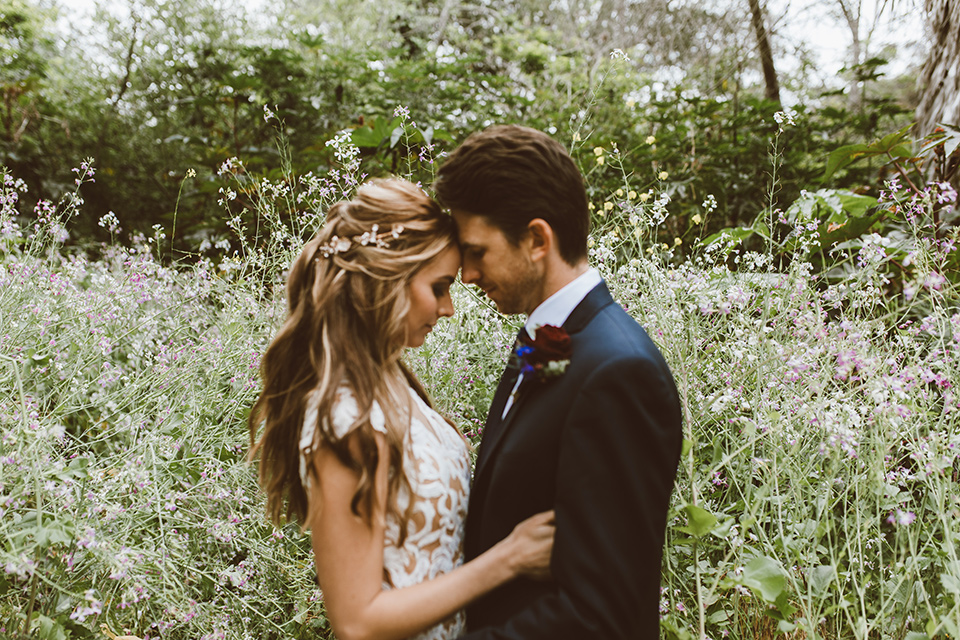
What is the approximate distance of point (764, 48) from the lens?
18.0ft

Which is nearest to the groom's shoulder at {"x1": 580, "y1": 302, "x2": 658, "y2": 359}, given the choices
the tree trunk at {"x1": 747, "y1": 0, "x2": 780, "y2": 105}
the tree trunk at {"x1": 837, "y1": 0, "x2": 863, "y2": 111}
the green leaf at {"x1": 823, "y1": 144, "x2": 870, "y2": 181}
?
the green leaf at {"x1": 823, "y1": 144, "x2": 870, "y2": 181}

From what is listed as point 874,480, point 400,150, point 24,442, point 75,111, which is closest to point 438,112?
point 400,150

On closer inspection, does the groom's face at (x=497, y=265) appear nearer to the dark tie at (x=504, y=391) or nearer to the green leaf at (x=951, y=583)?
the dark tie at (x=504, y=391)

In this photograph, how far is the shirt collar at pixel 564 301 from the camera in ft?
5.14

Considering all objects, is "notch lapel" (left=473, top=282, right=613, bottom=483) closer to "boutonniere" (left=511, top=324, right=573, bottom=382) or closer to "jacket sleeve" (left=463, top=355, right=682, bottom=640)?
"boutonniere" (left=511, top=324, right=573, bottom=382)

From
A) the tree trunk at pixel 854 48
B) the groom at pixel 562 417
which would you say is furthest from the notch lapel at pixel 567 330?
the tree trunk at pixel 854 48

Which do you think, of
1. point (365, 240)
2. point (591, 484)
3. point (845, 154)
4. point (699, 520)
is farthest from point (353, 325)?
point (845, 154)

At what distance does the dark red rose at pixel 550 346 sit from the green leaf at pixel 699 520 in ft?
2.16

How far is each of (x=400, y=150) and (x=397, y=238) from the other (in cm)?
273

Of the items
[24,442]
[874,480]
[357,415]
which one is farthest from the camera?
[24,442]

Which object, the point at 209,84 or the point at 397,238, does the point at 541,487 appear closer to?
the point at 397,238

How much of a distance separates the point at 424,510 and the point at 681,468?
111cm

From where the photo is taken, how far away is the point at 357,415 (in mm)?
1408

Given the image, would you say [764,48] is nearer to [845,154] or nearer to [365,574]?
[845,154]
